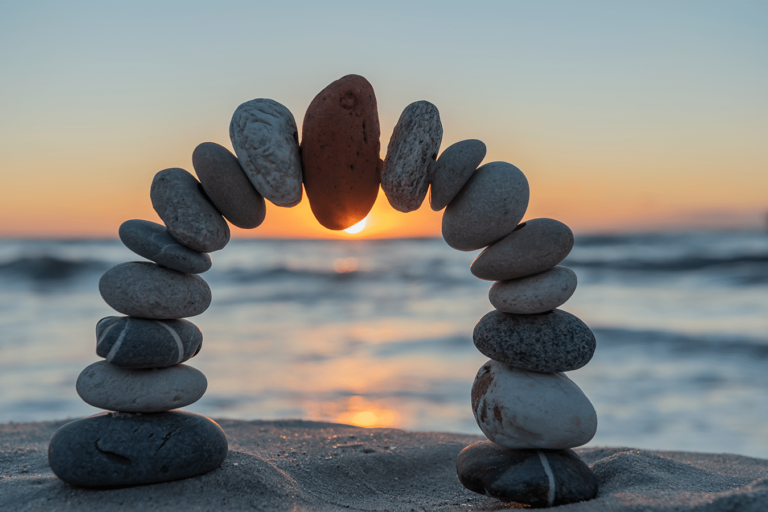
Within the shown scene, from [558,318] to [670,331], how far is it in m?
7.83

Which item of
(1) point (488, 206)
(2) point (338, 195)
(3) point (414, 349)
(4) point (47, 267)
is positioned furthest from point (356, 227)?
(4) point (47, 267)

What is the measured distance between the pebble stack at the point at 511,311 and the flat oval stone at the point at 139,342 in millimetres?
1306

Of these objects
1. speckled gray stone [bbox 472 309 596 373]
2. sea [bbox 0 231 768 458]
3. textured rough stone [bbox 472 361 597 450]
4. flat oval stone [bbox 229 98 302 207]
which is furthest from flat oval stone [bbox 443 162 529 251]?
sea [bbox 0 231 768 458]

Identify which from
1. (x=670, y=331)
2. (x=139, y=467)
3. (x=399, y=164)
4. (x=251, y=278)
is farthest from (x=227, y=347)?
(x=251, y=278)

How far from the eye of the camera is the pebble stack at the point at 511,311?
242cm

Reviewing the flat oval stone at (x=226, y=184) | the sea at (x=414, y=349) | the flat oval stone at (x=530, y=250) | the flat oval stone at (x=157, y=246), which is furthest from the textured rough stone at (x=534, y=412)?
the sea at (x=414, y=349)

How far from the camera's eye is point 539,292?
96.7 inches

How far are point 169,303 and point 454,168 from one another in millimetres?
1560

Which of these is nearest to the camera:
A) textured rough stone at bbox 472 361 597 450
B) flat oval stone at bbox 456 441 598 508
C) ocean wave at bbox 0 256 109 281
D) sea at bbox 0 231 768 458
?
flat oval stone at bbox 456 441 598 508

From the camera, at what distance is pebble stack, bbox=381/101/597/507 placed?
2.42 metres

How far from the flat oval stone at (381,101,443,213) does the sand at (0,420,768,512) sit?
61.3 inches

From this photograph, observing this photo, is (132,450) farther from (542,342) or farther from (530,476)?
(542,342)

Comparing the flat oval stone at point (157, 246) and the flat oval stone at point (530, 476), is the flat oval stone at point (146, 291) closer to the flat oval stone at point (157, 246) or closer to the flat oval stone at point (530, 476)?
the flat oval stone at point (157, 246)

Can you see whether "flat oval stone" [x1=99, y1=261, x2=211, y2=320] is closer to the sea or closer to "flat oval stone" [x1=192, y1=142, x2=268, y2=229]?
"flat oval stone" [x1=192, y1=142, x2=268, y2=229]
